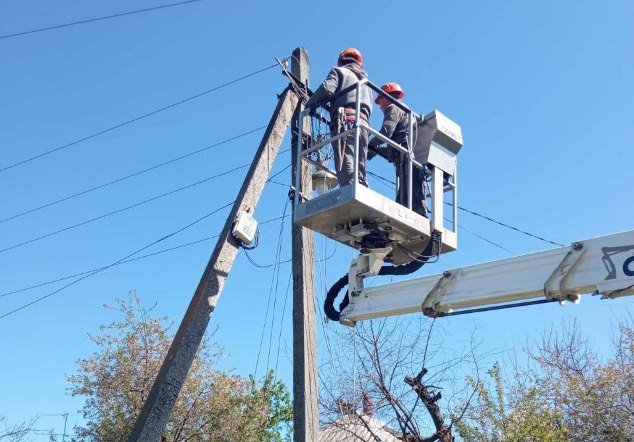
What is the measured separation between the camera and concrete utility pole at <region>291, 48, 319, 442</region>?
677cm

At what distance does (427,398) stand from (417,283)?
5.54 m

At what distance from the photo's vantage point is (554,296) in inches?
199

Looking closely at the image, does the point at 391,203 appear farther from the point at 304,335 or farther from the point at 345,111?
the point at 304,335

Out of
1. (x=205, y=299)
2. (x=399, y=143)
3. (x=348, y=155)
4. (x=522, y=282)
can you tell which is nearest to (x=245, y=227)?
(x=205, y=299)

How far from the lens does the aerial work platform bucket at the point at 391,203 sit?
5832 mm

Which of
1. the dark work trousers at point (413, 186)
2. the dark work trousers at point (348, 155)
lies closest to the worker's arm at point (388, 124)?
the dark work trousers at point (413, 186)

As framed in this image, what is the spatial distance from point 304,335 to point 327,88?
2441 millimetres

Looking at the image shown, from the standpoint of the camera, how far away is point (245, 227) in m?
7.29

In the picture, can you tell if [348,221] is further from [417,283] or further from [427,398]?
[427,398]

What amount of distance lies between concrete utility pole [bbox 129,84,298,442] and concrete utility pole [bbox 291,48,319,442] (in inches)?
14.7

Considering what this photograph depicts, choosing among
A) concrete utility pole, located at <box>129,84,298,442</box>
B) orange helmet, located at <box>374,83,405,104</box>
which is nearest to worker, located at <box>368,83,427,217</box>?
orange helmet, located at <box>374,83,405,104</box>

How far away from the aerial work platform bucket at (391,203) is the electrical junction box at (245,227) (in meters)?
0.62

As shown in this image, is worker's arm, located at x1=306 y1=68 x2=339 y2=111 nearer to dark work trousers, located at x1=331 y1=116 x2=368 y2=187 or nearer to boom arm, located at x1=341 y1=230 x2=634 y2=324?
dark work trousers, located at x1=331 y1=116 x2=368 y2=187

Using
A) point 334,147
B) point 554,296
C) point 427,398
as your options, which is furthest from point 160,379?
point 427,398
